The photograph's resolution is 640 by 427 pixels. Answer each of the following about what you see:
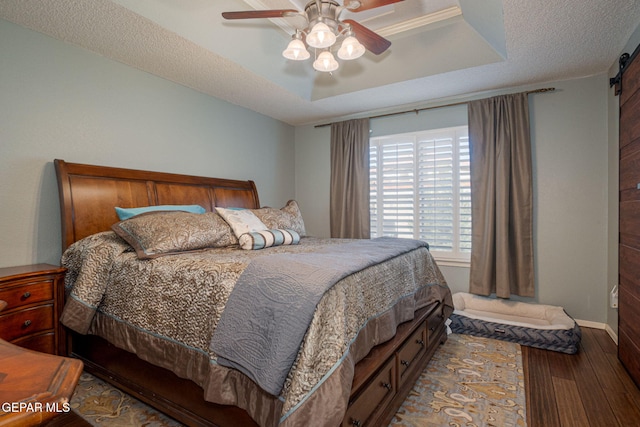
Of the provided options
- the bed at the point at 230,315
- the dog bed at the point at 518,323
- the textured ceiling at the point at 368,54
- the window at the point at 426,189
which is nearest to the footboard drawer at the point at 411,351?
the bed at the point at 230,315

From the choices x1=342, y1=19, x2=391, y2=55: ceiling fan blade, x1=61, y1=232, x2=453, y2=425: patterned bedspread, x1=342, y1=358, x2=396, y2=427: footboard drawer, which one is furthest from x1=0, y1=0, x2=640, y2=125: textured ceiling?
x1=342, y1=358, x2=396, y2=427: footboard drawer

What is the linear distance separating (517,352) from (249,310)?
243 cm

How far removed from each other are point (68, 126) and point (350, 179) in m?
2.96

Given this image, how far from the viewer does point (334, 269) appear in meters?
1.45

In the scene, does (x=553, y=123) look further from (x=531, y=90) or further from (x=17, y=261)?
(x=17, y=261)

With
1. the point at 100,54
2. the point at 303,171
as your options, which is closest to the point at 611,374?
the point at 303,171

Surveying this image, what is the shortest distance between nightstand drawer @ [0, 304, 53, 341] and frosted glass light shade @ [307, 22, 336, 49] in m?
2.38

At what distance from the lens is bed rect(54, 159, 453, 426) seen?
124 cm

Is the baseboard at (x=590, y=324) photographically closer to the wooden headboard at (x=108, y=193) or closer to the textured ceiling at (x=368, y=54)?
the textured ceiling at (x=368, y=54)

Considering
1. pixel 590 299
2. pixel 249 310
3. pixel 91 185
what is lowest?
pixel 590 299

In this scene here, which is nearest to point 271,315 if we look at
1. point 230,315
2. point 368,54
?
point 230,315

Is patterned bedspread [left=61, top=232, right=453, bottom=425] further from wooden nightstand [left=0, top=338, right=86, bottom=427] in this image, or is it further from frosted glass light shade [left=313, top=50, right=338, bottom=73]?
frosted glass light shade [left=313, top=50, right=338, bottom=73]

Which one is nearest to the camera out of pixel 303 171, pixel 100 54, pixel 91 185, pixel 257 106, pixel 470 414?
pixel 470 414
